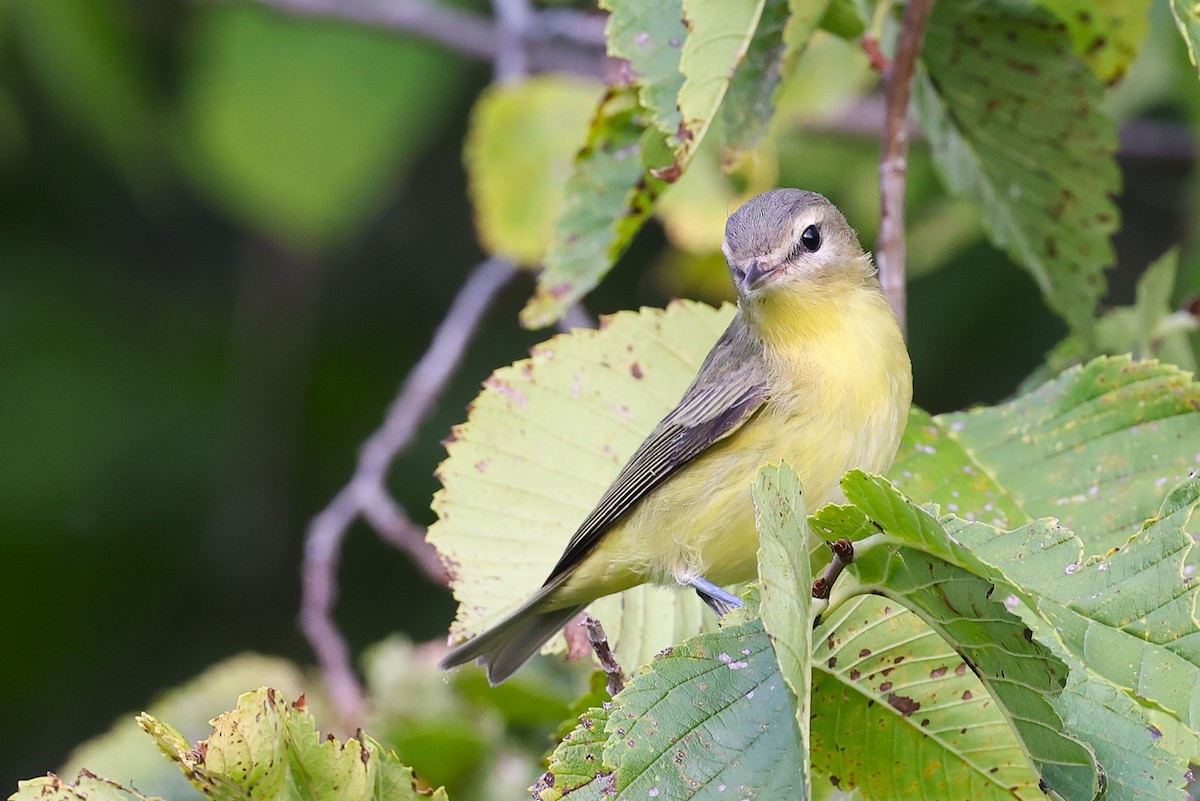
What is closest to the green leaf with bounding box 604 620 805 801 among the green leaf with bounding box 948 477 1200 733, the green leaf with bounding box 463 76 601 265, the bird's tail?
the green leaf with bounding box 948 477 1200 733

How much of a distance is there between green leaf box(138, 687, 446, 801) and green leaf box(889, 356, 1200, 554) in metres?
1.20

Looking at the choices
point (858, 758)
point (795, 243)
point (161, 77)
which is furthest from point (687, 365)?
point (161, 77)

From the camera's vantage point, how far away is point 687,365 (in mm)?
2986

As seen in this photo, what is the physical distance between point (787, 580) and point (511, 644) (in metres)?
1.55

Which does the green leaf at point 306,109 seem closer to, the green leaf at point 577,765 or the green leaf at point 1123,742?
the green leaf at point 577,765

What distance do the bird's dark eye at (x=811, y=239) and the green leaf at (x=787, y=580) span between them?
134 cm

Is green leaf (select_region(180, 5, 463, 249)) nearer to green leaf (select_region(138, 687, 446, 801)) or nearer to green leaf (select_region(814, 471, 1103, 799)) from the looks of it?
green leaf (select_region(138, 687, 446, 801))

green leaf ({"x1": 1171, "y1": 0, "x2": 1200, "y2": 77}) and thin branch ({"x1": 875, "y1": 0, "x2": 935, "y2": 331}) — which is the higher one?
thin branch ({"x1": 875, "y1": 0, "x2": 935, "y2": 331})

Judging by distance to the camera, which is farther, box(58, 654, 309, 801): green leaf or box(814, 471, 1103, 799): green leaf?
box(58, 654, 309, 801): green leaf

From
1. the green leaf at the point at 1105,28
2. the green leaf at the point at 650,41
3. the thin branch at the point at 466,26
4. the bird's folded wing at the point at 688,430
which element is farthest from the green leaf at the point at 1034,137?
the thin branch at the point at 466,26

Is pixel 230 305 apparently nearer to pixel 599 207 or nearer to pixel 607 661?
pixel 599 207

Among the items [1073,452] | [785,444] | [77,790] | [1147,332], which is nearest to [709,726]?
[77,790]

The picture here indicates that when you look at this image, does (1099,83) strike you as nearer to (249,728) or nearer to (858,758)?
(858,758)

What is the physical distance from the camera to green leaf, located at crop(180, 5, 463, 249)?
552cm
